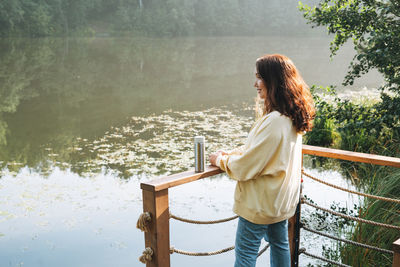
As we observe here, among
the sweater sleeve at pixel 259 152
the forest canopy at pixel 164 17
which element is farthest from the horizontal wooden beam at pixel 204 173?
the forest canopy at pixel 164 17

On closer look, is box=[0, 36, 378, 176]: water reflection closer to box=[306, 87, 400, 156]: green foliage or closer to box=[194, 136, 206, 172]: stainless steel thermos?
box=[306, 87, 400, 156]: green foliage

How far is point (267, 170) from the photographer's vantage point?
1.84 meters

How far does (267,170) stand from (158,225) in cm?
53

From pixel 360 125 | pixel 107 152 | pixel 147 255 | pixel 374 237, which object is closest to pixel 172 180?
pixel 147 255

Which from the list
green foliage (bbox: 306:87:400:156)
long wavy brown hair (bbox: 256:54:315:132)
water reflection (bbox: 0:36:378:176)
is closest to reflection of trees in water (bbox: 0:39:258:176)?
water reflection (bbox: 0:36:378:176)

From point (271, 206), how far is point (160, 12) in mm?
32642

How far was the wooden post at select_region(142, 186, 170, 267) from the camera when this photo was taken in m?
1.83

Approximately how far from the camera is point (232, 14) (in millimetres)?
35531

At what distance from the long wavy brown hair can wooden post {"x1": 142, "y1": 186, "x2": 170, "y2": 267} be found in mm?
621

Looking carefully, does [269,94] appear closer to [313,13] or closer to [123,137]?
[313,13]

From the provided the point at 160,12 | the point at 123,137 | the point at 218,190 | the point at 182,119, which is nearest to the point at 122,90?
the point at 182,119

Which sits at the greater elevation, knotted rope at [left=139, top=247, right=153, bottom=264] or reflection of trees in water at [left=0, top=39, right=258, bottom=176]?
reflection of trees in water at [left=0, top=39, right=258, bottom=176]

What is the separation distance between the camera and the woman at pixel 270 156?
180 centimetres

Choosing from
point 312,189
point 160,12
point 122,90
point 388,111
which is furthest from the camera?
point 160,12
